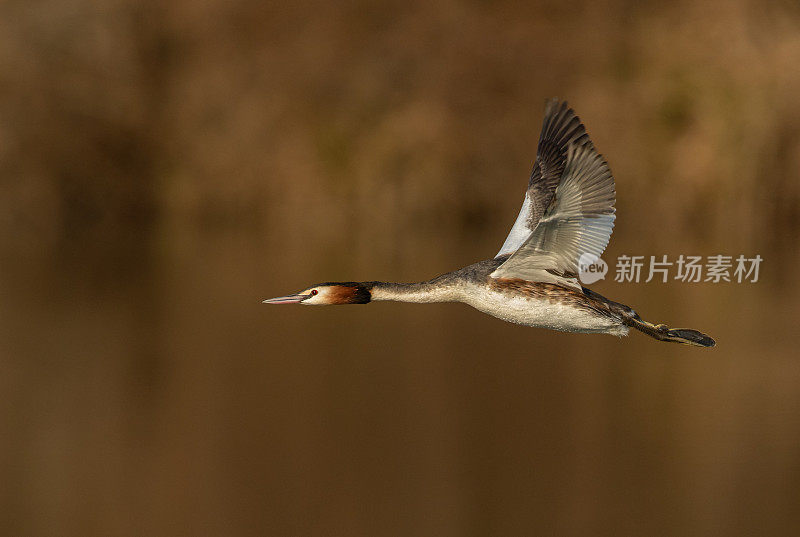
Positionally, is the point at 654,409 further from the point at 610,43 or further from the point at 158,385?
the point at 610,43

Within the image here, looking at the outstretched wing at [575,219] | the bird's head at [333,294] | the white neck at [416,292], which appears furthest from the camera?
the bird's head at [333,294]

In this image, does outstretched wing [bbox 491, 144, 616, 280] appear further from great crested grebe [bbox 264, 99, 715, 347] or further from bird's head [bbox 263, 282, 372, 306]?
bird's head [bbox 263, 282, 372, 306]

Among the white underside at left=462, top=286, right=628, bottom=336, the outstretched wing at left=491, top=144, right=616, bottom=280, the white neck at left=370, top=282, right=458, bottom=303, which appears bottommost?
the white underside at left=462, top=286, right=628, bottom=336

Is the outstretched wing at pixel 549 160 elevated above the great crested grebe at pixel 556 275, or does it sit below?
above

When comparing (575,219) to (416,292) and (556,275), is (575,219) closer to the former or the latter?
(556,275)

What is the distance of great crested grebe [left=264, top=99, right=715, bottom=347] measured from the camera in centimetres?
579

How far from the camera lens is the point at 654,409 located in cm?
905

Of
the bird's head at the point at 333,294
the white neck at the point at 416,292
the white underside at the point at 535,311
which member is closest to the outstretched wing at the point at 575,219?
the white underside at the point at 535,311

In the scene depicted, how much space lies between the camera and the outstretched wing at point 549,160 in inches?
240

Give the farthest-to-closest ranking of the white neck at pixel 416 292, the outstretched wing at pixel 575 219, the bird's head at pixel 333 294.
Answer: the bird's head at pixel 333 294, the white neck at pixel 416 292, the outstretched wing at pixel 575 219

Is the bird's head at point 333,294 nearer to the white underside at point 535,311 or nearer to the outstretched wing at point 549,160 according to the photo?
the white underside at point 535,311

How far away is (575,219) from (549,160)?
886mm

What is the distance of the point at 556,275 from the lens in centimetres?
594

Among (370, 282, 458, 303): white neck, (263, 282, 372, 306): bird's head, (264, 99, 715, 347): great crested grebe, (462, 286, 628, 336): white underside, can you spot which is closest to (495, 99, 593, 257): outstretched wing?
(264, 99, 715, 347): great crested grebe
